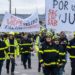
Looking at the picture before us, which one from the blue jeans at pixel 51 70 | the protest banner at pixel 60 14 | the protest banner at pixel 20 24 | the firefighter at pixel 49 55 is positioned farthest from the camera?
the protest banner at pixel 20 24

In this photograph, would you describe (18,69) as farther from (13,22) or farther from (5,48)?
(5,48)

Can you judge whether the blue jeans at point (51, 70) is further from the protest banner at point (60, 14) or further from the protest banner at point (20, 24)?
the protest banner at point (20, 24)

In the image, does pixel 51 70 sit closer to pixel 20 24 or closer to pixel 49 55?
pixel 49 55

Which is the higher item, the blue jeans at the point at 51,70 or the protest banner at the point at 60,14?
the protest banner at the point at 60,14

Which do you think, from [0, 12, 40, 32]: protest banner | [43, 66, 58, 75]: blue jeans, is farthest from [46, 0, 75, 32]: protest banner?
[0, 12, 40, 32]: protest banner

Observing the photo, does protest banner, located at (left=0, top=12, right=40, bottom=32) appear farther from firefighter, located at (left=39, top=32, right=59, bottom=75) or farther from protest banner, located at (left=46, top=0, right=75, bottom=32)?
firefighter, located at (left=39, top=32, right=59, bottom=75)

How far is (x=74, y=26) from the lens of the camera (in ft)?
39.8

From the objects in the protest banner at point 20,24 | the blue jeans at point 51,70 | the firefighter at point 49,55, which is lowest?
the blue jeans at point 51,70

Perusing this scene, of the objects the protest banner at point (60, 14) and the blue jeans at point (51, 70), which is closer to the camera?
the blue jeans at point (51, 70)

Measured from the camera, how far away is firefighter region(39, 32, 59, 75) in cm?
1187

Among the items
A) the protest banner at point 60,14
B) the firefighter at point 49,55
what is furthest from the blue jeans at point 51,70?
the protest banner at point 60,14

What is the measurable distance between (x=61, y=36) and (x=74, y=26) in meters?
3.32

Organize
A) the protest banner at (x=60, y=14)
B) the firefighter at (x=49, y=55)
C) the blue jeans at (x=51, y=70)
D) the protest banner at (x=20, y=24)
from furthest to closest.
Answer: the protest banner at (x=20, y=24) → the protest banner at (x=60, y=14) → the blue jeans at (x=51, y=70) → the firefighter at (x=49, y=55)

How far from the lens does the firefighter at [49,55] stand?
11.9 m
